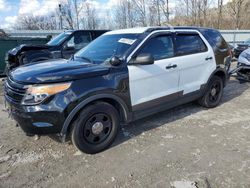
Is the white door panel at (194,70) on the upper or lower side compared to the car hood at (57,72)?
lower

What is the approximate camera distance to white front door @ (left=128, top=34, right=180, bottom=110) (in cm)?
409

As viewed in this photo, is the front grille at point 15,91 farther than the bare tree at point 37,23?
No

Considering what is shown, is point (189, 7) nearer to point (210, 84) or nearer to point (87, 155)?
point (210, 84)

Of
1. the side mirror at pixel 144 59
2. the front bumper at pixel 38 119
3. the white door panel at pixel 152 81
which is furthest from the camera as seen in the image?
the white door panel at pixel 152 81

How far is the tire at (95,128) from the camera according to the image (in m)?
3.59

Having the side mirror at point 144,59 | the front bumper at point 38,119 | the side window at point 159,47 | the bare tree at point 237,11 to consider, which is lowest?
the front bumper at point 38,119

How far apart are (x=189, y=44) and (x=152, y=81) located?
4.47 ft

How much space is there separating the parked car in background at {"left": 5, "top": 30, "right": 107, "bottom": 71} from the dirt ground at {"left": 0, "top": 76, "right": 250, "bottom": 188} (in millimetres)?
3604

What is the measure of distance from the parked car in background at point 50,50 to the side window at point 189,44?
15.3ft

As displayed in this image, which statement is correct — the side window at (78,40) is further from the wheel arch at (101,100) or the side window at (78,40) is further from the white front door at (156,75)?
the wheel arch at (101,100)

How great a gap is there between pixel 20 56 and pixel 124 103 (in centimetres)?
546

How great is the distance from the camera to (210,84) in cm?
562

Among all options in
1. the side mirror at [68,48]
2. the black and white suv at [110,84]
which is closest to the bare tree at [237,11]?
the side mirror at [68,48]

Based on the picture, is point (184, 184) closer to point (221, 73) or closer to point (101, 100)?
point (101, 100)
